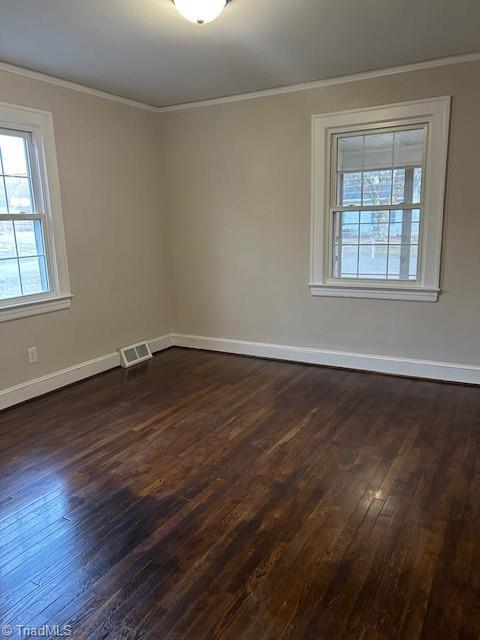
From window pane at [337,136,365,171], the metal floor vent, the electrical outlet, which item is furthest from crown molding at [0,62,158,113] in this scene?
the metal floor vent

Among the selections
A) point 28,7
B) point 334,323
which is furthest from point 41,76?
point 334,323

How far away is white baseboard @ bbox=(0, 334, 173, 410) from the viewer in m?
3.69

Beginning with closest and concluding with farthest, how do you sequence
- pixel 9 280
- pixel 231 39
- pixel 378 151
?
pixel 231 39 < pixel 9 280 < pixel 378 151

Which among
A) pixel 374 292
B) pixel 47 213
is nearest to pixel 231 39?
pixel 47 213

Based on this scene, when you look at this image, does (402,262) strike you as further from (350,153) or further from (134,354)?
(134,354)

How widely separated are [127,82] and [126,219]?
1.27 meters

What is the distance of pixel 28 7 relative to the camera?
2564 millimetres

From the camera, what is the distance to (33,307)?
380 centimetres

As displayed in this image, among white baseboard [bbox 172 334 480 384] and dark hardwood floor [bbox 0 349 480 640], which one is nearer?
dark hardwood floor [bbox 0 349 480 640]

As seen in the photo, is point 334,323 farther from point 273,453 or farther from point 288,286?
point 273,453

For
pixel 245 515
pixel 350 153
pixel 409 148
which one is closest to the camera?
pixel 245 515

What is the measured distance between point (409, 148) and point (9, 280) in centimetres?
352

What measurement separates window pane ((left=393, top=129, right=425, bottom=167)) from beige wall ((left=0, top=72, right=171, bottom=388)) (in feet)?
8.28

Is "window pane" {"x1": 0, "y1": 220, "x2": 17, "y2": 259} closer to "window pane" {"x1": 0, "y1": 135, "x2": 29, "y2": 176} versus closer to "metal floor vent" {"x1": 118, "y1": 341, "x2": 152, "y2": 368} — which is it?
"window pane" {"x1": 0, "y1": 135, "x2": 29, "y2": 176}
